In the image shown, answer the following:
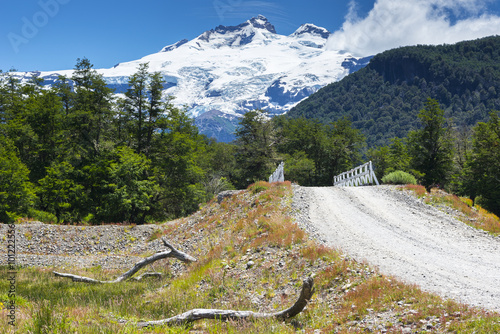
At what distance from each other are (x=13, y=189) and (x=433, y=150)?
50.7m

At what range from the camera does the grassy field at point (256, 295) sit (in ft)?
20.4

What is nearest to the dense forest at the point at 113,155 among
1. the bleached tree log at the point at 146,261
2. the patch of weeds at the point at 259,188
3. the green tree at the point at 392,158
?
the green tree at the point at 392,158

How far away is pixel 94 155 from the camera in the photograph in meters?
38.1

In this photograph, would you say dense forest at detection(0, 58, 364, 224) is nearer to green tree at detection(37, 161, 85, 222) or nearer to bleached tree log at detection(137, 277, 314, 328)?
green tree at detection(37, 161, 85, 222)

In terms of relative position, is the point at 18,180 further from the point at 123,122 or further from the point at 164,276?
the point at 164,276

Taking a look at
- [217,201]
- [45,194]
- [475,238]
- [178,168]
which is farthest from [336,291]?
[45,194]

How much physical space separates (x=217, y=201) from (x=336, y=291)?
17800 millimetres

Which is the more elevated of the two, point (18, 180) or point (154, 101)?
point (154, 101)

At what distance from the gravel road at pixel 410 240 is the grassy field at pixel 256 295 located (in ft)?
3.35

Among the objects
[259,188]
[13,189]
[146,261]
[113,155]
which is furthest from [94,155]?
[146,261]

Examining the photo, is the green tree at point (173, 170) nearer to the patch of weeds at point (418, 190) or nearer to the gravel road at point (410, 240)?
the gravel road at point (410, 240)

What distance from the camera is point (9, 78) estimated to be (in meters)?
46.5

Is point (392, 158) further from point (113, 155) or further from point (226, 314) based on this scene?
point (226, 314)

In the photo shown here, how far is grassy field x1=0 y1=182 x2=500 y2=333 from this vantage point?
620 cm
